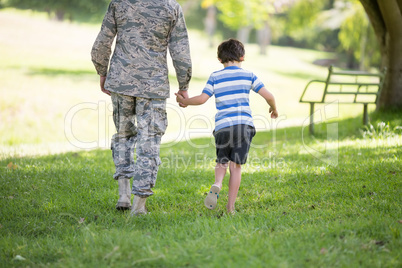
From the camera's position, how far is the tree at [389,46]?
357 inches

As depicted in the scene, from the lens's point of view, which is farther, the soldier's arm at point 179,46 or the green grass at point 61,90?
the green grass at point 61,90

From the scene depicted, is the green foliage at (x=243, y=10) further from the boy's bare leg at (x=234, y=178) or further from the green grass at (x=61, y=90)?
the boy's bare leg at (x=234, y=178)

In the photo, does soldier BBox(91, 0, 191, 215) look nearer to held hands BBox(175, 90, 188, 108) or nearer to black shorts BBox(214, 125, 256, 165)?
held hands BBox(175, 90, 188, 108)

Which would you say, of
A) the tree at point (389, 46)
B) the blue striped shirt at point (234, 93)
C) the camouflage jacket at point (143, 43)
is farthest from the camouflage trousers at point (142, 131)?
the tree at point (389, 46)

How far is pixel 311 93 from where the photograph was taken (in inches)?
976

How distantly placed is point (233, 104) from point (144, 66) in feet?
3.10

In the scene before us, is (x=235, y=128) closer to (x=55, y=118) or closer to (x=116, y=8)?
(x=116, y=8)

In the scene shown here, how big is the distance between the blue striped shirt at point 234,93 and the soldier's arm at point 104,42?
1130 mm

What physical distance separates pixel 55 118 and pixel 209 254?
485 inches

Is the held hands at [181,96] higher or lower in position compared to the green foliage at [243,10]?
lower

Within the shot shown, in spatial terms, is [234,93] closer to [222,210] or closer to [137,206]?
[222,210]

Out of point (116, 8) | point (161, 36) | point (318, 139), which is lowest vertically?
point (318, 139)

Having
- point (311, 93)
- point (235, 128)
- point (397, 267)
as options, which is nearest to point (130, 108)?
point (235, 128)

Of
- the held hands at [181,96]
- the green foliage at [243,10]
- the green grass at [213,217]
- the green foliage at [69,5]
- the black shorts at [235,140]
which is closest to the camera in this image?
the green grass at [213,217]
